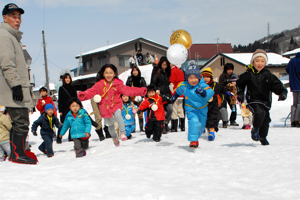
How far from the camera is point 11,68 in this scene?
4781 millimetres

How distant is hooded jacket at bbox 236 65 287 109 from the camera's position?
6082mm

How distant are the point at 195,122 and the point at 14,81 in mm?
3427

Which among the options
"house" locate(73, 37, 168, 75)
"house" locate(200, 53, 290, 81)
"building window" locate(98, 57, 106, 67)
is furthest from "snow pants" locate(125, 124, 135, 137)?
"house" locate(200, 53, 290, 81)

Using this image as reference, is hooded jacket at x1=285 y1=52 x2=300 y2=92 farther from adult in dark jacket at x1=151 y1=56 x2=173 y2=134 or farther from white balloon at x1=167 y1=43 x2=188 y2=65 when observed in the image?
adult in dark jacket at x1=151 y1=56 x2=173 y2=134

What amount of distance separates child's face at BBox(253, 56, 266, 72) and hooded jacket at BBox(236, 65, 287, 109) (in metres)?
0.07

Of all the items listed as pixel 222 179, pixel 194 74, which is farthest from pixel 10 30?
pixel 222 179

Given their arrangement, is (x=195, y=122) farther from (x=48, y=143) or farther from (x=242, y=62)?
(x=242, y=62)

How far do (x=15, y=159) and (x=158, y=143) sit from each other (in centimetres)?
353

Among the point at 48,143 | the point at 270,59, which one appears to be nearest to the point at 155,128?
the point at 48,143

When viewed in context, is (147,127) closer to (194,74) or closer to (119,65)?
(194,74)

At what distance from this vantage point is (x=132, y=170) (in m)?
4.40

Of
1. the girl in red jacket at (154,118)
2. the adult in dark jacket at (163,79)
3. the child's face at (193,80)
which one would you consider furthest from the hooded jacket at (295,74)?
the child's face at (193,80)

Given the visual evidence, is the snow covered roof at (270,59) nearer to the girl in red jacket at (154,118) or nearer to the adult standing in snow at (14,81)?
the girl in red jacket at (154,118)

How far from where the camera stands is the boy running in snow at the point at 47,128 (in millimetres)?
7309
